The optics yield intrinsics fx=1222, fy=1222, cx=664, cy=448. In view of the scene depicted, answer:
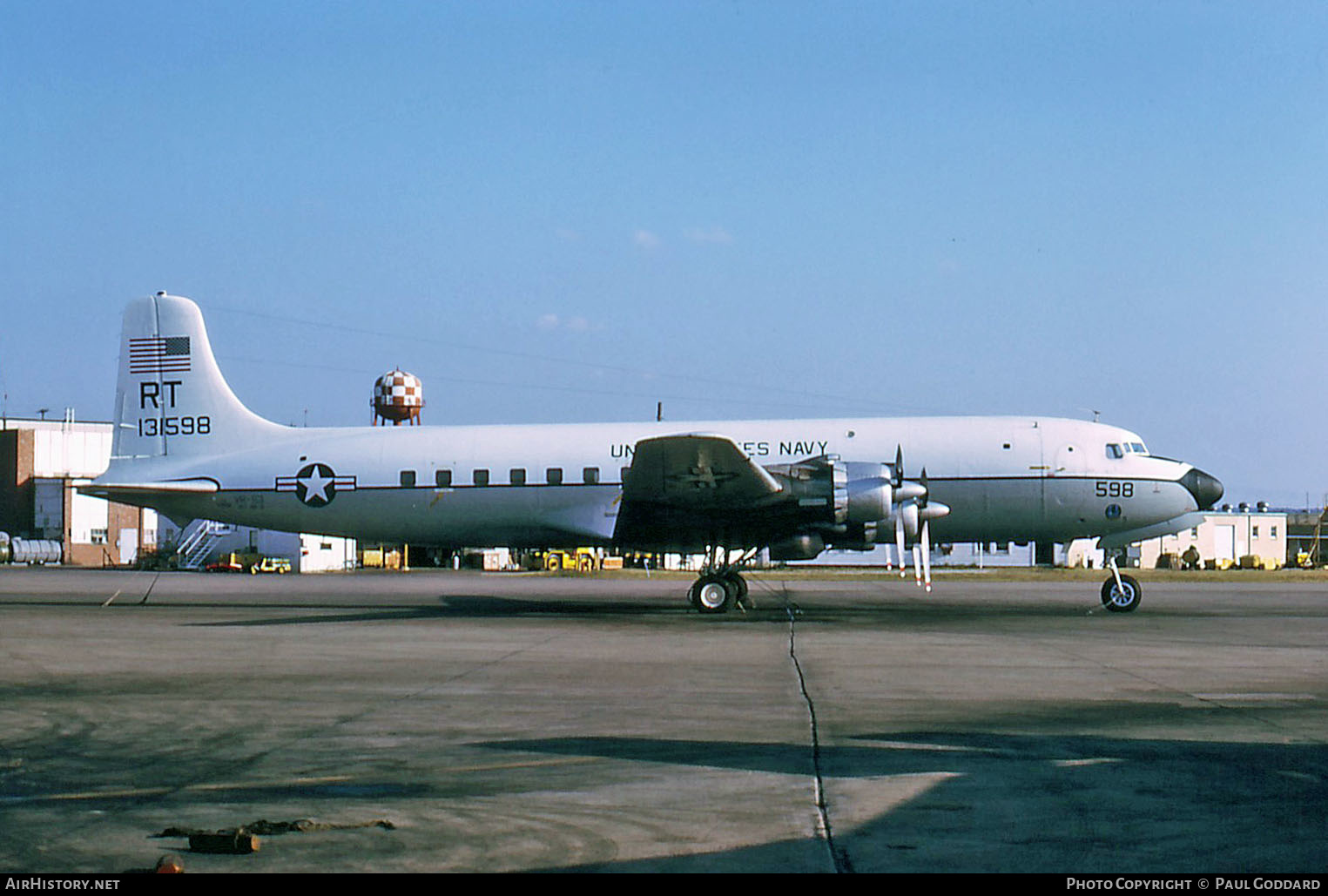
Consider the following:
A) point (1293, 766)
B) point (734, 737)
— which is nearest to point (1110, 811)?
point (1293, 766)

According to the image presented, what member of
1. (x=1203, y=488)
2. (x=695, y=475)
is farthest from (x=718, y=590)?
(x=1203, y=488)

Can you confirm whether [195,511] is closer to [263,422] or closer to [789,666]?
[263,422]

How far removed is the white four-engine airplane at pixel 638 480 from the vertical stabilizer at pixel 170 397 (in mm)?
44

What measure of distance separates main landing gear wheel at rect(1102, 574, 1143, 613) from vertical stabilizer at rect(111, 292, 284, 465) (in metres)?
20.7

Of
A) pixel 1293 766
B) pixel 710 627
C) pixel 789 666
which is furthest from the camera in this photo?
pixel 710 627

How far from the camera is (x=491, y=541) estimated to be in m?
29.9

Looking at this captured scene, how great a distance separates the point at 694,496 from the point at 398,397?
5021 cm

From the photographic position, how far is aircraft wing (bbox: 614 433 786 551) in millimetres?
24828

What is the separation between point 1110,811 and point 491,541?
23461 millimetres

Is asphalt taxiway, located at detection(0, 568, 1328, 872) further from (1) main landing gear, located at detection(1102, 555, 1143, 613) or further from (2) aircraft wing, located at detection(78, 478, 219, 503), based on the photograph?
(2) aircraft wing, located at detection(78, 478, 219, 503)

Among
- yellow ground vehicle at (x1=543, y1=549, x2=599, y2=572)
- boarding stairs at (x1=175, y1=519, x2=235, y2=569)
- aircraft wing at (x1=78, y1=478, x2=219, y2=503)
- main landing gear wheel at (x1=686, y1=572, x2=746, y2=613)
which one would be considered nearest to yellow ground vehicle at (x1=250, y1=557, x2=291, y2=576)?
boarding stairs at (x1=175, y1=519, x2=235, y2=569)

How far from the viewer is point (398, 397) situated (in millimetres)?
73250

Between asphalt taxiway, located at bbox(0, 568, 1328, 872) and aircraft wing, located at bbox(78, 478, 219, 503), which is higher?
aircraft wing, located at bbox(78, 478, 219, 503)

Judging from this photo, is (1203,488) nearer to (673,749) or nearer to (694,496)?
(694,496)
